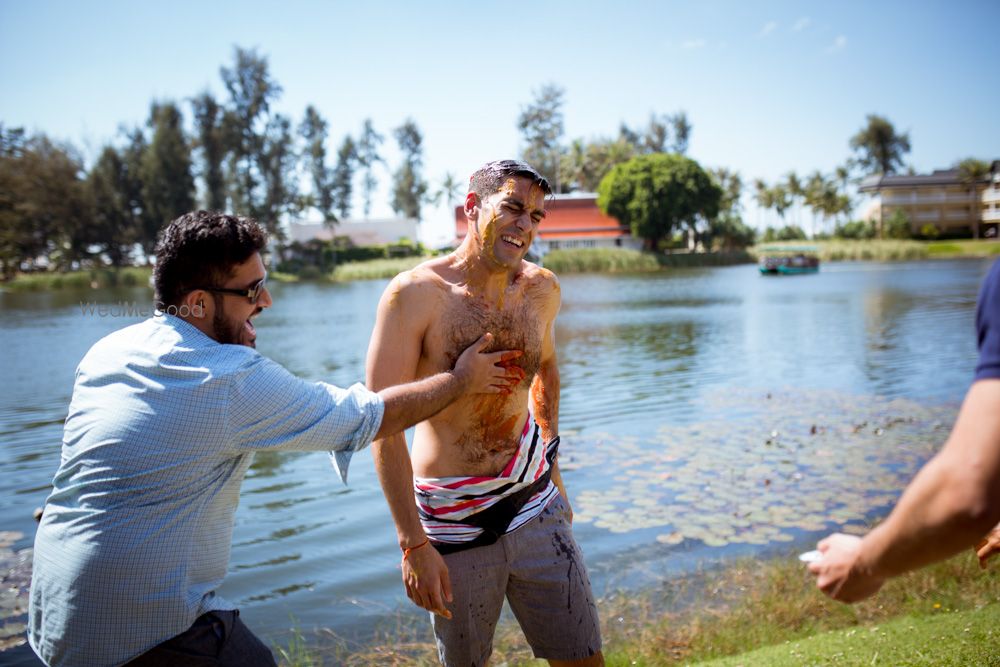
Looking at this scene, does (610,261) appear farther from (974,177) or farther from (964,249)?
(974,177)

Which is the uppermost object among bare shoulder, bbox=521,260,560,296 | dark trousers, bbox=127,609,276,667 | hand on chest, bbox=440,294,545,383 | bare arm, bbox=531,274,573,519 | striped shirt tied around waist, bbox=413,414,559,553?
bare shoulder, bbox=521,260,560,296

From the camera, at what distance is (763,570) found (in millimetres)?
5883

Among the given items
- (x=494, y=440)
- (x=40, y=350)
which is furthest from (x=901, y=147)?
(x=494, y=440)

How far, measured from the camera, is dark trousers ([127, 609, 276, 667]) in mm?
2225

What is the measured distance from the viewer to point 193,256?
2.43 meters

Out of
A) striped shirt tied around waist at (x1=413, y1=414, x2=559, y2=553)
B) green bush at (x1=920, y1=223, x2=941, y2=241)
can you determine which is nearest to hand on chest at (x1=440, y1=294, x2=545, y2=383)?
striped shirt tied around waist at (x1=413, y1=414, x2=559, y2=553)

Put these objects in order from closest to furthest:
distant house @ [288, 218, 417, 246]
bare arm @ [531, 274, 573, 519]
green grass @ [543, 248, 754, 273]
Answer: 1. bare arm @ [531, 274, 573, 519]
2. green grass @ [543, 248, 754, 273]
3. distant house @ [288, 218, 417, 246]

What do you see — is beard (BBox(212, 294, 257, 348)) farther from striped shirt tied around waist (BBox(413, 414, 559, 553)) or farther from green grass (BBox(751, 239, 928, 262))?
green grass (BBox(751, 239, 928, 262))

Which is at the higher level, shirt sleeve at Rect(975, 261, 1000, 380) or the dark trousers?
shirt sleeve at Rect(975, 261, 1000, 380)

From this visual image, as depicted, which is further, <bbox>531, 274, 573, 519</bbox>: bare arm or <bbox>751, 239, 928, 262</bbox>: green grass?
<bbox>751, 239, 928, 262</bbox>: green grass

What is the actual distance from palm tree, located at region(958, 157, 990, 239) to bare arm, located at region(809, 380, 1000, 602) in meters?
104

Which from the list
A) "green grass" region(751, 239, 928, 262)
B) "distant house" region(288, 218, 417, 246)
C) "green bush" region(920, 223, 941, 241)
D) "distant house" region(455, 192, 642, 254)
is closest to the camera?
"distant house" region(455, 192, 642, 254)

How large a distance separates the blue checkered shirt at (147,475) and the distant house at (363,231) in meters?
81.8

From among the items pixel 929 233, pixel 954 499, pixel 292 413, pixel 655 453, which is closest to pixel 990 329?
pixel 954 499
